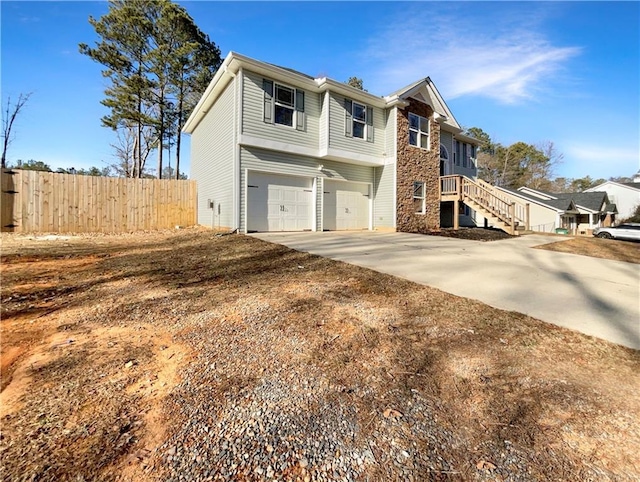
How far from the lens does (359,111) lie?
1212 cm

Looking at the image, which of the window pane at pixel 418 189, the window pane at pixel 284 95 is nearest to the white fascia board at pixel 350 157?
the window pane at pixel 418 189

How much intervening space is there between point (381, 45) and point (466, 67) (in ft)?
11.0

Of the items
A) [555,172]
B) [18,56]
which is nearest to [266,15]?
[18,56]

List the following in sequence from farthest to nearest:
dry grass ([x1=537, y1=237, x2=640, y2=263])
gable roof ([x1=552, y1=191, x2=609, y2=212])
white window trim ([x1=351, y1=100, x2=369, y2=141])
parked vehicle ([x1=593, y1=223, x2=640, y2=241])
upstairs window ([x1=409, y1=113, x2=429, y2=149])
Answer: gable roof ([x1=552, y1=191, x2=609, y2=212])
parked vehicle ([x1=593, y1=223, x2=640, y2=241])
upstairs window ([x1=409, y1=113, x2=429, y2=149])
white window trim ([x1=351, y1=100, x2=369, y2=141])
dry grass ([x1=537, y1=237, x2=640, y2=263])

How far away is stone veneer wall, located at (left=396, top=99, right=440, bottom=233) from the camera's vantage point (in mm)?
12617

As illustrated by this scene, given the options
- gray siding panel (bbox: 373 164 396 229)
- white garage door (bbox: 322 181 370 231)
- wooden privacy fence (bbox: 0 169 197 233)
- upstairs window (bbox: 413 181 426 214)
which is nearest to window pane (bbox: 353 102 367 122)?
gray siding panel (bbox: 373 164 396 229)

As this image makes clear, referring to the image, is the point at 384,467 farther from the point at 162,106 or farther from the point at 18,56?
the point at 162,106

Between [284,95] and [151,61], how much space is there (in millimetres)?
13927

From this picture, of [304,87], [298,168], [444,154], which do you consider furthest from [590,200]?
[298,168]

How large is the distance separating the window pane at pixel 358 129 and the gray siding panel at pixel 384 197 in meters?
1.79

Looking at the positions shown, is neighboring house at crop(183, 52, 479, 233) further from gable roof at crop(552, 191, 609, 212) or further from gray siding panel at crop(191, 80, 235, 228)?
gable roof at crop(552, 191, 609, 212)

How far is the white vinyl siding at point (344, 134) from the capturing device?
1121 cm

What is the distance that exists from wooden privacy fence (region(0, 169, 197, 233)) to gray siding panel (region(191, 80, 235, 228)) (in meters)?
1.13

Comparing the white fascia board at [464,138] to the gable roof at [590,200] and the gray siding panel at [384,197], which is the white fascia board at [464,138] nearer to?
the gray siding panel at [384,197]
